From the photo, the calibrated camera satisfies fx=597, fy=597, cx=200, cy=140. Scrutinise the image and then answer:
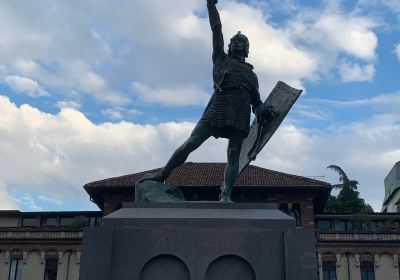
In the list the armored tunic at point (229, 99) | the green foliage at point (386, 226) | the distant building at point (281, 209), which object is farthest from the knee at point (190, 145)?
the green foliage at point (386, 226)

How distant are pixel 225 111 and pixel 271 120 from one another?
0.73 meters

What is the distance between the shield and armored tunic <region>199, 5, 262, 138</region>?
32 cm

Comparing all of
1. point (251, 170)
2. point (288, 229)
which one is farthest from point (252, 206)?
point (251, 170)

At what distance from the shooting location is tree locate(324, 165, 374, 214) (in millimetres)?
50625

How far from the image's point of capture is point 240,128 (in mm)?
7785

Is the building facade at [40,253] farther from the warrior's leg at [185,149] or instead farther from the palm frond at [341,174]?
the warrior's leg at [185,149]

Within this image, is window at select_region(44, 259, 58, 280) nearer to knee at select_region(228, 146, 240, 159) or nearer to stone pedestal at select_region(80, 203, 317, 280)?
knee at select_region(228, 146, 240, 159)

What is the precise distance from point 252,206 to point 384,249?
3272cm

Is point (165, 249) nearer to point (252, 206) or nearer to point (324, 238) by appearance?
point (252, 206)

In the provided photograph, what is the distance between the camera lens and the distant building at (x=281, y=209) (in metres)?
37.5

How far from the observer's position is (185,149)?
778 centimetres

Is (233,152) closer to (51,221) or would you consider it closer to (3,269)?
(3,269)

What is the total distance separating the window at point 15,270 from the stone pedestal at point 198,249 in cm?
3483

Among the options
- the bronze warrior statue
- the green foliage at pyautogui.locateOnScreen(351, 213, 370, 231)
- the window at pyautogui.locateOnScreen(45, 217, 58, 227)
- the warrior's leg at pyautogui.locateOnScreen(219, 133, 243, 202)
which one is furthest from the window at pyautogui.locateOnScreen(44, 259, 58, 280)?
the warrior's leg at pyautogui.locateOnScreen(219, 133, 243, 202)
